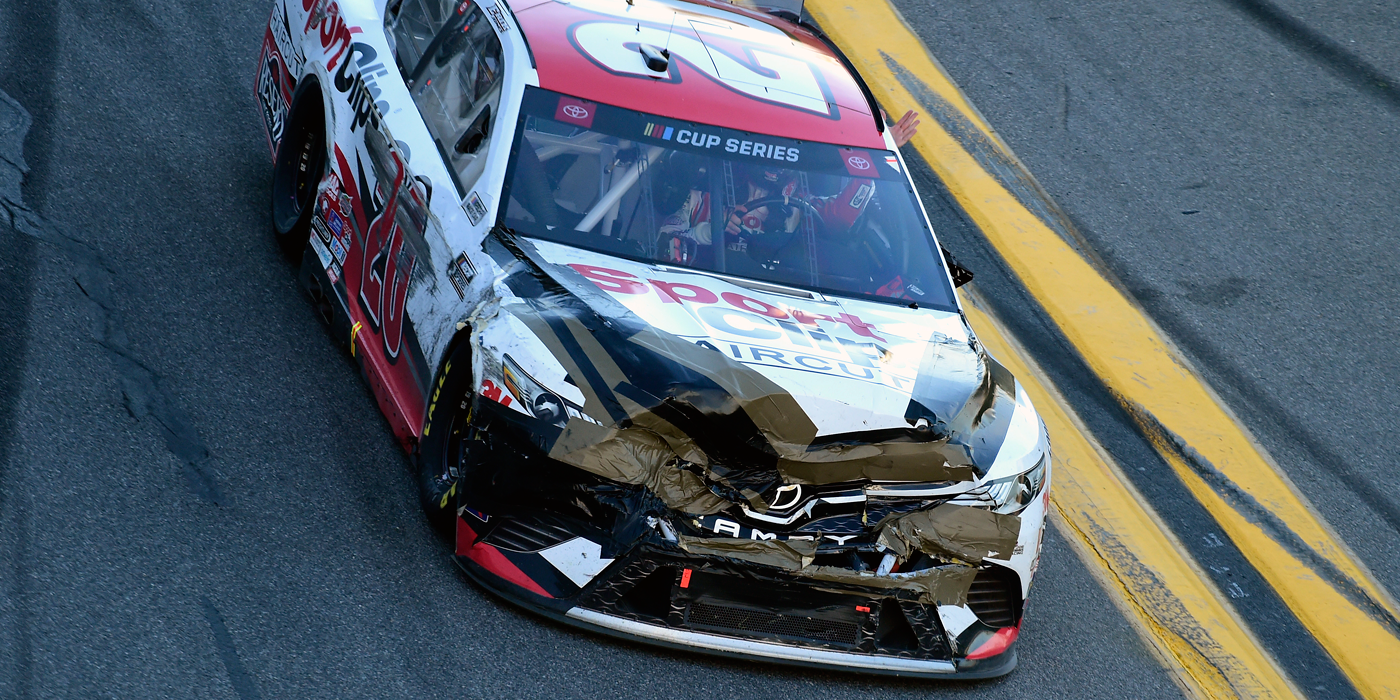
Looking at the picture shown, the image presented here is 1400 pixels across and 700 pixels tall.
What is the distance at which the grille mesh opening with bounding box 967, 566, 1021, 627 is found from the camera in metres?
4.23

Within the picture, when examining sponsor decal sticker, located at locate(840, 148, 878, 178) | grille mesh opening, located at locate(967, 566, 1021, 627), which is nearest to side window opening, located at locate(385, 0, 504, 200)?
sponsor decal sticker, located at locate(840, 148, 878, 178)

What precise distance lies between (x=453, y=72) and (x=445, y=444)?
1.66 metres

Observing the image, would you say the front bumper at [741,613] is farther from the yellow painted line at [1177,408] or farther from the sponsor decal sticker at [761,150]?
the yellow painted line at [1177,408]

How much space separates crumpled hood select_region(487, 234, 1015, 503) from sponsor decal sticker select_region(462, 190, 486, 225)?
0.15 meters

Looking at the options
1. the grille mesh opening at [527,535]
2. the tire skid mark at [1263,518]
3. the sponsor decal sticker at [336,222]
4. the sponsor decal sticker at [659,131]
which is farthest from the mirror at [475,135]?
the tire skid mark at [1263,518]

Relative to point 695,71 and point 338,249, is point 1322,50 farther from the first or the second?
point 338,249

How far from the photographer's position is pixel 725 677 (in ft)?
13.6

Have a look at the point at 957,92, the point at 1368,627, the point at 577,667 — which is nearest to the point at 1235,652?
the point at 1368,627

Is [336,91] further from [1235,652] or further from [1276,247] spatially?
[1276,247]

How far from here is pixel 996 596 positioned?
169 inches

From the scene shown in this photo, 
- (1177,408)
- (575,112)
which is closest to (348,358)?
(575,112)

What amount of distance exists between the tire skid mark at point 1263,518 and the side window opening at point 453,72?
3.46m

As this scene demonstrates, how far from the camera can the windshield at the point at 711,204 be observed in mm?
4676

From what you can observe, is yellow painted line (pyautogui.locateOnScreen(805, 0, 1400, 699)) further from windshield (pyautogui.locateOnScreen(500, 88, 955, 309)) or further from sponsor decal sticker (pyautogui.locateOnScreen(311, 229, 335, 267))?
sponsor decal sticker (pyautogui.locateOnScreen(311, 229, 335, 267))
